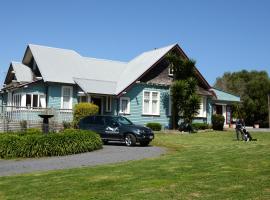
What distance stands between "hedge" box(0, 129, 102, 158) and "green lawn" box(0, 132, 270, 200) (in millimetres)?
6303

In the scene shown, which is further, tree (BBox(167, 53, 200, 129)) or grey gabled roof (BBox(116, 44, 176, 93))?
tree (BBox(167, 53, 200, 129))

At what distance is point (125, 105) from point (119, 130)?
1256 cm

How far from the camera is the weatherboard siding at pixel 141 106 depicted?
38.3 metres

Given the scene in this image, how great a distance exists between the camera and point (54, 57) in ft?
131

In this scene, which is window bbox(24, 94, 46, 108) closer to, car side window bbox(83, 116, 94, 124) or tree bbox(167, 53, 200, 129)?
car side window bbox(83, 116, 94, 124)

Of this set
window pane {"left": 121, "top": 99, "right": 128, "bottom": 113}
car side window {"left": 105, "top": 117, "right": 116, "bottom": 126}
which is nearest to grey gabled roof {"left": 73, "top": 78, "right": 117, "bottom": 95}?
window pane {"left": 121, "top": 99, "right": 128, "bottom": 113}

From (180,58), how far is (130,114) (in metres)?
6.54

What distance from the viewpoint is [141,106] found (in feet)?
127

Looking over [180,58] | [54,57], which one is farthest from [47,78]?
[180,58]

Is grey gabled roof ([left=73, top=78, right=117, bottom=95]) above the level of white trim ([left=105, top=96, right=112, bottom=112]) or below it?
above

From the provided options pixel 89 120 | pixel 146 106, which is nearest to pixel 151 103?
pixel 146 106

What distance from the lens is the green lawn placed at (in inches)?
380

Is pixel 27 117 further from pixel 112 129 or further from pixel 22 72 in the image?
pixel 112 129

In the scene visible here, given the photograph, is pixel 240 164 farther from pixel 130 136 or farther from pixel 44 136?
pixel 130 136
